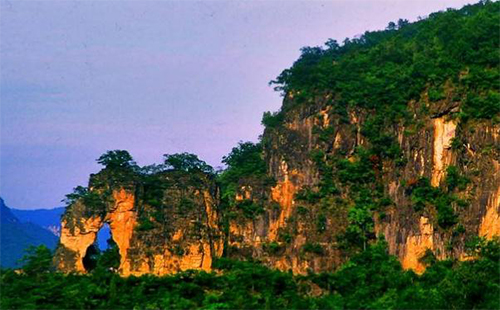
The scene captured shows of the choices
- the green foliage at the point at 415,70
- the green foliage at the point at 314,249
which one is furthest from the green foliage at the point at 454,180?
the green foliage at the point at 314,249

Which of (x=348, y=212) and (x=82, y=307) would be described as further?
(x=348, y=212)

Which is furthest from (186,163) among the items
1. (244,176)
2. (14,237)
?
(14,237)

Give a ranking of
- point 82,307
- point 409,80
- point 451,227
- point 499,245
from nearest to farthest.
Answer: point 82,307
point 499,245
point 451,227
point 409,80

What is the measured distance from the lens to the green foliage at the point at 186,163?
101 feet

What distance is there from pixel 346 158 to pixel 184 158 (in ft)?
17.3

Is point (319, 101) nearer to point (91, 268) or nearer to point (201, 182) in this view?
point (201, 182)

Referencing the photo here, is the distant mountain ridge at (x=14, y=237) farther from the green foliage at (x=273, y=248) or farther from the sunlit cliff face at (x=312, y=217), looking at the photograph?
the green foliage at (x=273, y=248)

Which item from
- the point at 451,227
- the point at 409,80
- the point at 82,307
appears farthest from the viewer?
the point at 409,80

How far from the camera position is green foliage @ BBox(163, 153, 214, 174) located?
3084 cm

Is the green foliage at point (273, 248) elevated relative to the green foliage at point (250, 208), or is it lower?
lower

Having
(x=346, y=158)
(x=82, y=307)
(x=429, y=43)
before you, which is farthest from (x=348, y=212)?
(x=82, y=307)

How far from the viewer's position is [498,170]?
27.9m

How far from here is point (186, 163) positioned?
31.0 m

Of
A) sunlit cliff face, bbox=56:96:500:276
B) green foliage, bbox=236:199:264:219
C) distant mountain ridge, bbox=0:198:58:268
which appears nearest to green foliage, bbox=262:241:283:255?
sunlit cliff face, bbox=56:96:500:276
